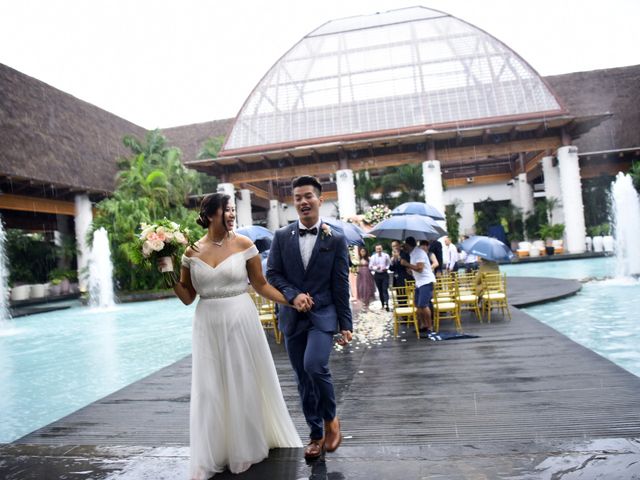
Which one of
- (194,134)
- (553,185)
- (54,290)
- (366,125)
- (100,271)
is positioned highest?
(194,134)

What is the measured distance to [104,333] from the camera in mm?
13094

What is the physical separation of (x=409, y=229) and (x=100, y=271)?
18.6 m

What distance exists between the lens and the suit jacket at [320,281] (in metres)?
3.35

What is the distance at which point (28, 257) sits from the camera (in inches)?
1106

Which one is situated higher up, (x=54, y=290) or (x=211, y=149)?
(x=211, y=149)

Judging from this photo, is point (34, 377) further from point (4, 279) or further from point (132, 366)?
point (4, 279)

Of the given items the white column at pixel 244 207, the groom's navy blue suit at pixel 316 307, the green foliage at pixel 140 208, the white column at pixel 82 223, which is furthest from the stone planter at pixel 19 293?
the groom's navy blue suit at pixel 316 307

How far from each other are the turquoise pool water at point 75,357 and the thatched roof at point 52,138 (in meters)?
7.47

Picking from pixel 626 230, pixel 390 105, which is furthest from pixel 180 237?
pixel 390 105

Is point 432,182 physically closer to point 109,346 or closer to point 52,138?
point 109,346

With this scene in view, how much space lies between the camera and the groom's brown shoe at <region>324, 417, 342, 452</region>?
3.35 meters

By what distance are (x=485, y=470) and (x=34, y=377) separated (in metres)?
8.06

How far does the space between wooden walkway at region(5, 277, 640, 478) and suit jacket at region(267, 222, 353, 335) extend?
0.89 metres

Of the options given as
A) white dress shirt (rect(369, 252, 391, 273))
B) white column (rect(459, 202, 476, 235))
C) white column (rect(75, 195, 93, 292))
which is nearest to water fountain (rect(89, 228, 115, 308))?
white column (rect(75, 195, 93, 292))
